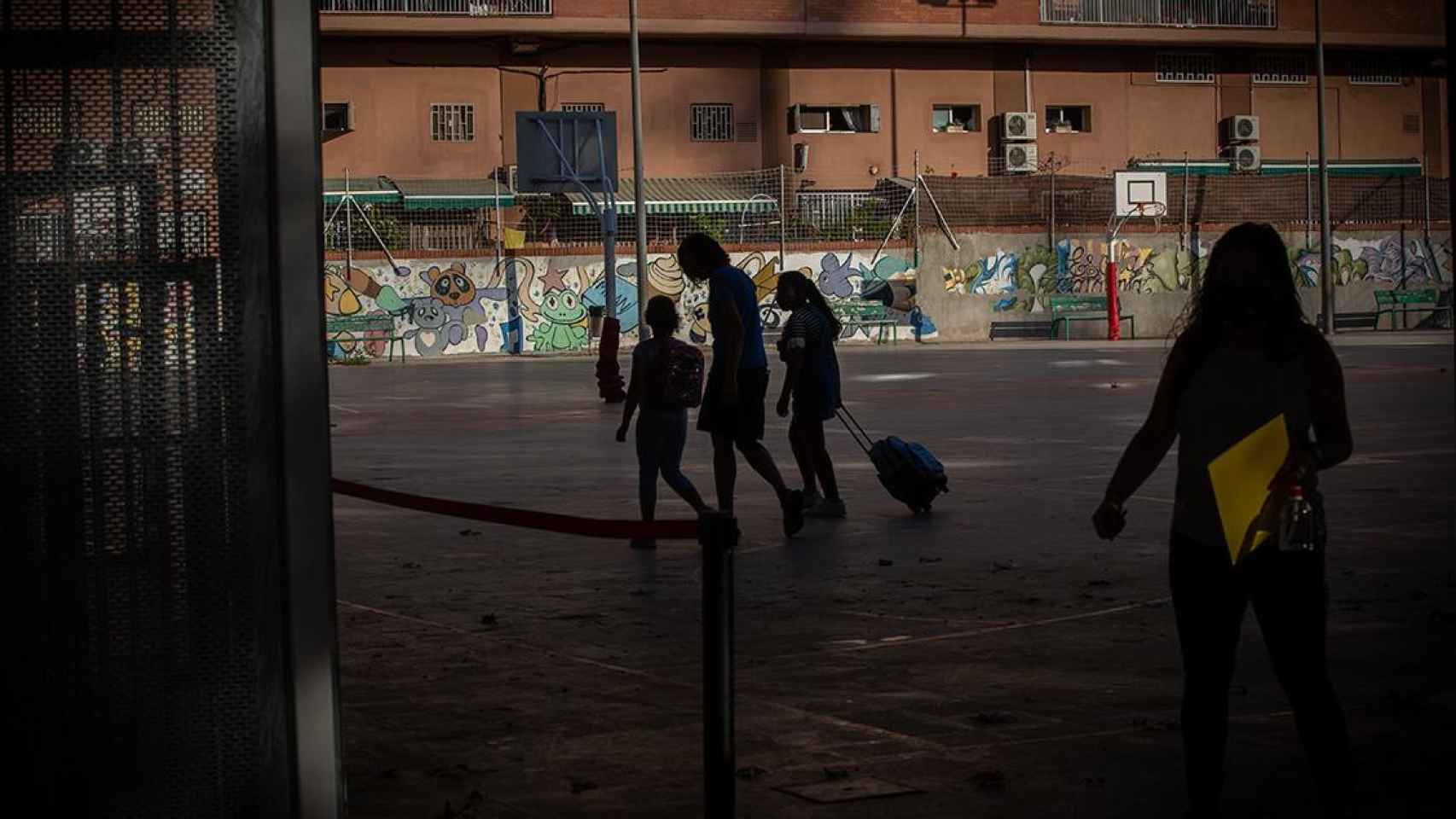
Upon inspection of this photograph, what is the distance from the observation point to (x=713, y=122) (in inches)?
2167

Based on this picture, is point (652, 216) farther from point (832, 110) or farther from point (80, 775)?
point (80, 775)

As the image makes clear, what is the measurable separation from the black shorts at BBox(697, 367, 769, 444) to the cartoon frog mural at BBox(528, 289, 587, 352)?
120 ft

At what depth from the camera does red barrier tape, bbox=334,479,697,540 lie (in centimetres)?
560

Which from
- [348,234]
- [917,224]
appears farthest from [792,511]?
[917,224]

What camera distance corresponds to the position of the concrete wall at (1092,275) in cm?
5097

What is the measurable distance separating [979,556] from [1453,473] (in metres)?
5.41

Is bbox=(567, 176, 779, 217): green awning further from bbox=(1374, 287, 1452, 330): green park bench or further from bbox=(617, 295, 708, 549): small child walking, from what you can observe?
bbox=(617, 295, 708, 549): small child walking

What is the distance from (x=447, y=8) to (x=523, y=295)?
8411 millimetres

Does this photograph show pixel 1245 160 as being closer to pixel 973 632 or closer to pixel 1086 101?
pixel 1086 101

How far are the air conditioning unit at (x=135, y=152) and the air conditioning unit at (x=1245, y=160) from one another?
5357 cm

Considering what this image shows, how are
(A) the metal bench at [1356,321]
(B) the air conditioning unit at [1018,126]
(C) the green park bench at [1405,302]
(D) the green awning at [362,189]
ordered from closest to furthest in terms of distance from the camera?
(D) the green awning at [362,189], (C) the green park bench at [1405,302], (A) the metal bench at [1356,321], (B) the air conditioning unit at [1018,126]

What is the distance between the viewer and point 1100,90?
188ft

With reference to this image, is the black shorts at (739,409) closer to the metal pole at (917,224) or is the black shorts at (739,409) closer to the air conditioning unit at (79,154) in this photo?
the air conditioning unit at (79,154)

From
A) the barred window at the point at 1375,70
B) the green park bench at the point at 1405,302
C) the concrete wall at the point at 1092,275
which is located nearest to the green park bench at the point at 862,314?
the concrete wall at the point at 1092,275
